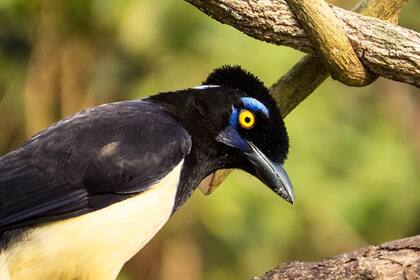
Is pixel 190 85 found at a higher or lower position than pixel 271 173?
lower

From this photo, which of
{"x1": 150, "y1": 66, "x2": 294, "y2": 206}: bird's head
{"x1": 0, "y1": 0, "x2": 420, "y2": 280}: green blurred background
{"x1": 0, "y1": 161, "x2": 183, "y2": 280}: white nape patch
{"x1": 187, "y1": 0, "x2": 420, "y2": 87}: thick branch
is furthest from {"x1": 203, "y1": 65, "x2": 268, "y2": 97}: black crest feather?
{"x1": 0, "y1": 0, "x2": 420, "y2": 280}: green blurred background

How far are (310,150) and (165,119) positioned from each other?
478cm

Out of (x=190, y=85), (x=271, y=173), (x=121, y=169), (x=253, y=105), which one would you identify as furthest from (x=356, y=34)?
(x=190, y=85)

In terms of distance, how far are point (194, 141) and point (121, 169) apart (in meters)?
0.37

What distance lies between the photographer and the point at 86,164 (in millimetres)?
4484

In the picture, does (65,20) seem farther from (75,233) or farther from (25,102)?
(75,233)

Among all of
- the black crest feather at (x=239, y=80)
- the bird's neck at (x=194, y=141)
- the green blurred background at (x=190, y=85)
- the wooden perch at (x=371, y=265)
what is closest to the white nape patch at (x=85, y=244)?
the bird's neck at (x=194, y=141)

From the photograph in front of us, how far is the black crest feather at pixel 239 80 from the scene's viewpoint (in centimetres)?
480

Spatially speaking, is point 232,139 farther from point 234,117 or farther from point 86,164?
point 86,164

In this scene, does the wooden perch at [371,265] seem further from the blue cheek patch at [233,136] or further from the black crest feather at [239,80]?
the black crest feather at [239,80]

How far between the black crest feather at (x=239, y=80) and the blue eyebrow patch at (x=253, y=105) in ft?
0.11

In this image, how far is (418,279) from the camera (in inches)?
163

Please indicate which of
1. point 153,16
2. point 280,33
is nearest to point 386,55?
point 280,33

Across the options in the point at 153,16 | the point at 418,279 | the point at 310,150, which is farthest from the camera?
the point at 310,150
